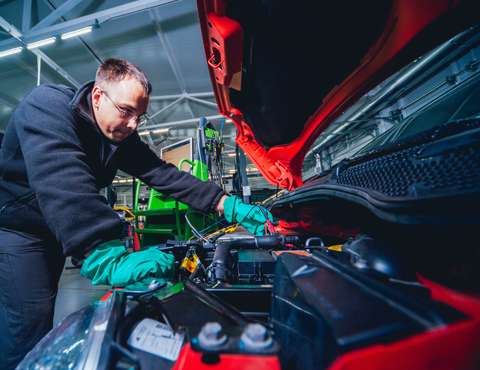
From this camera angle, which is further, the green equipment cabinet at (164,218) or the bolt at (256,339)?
the green equipment cabinet at (164,218)

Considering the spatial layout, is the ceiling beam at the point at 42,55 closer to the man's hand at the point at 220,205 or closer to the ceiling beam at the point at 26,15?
the ceiling beam at the point at 26,15

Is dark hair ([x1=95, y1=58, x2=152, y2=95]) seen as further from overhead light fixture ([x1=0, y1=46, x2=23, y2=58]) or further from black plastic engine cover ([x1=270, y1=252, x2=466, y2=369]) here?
overhead light fixture ([x1=0, y1=46, x2=23, y2=58])

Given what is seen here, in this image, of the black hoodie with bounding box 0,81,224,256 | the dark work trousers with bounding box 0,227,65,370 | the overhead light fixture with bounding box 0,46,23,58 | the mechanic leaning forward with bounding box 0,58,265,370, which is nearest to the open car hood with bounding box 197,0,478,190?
the mechanic leaning forward with bounding box 0,58,265,370

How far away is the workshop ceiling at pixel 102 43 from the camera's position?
3.60 meters

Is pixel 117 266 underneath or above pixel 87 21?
underneath

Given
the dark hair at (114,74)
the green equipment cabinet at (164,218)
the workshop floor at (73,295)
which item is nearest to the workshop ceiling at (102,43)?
the dark hair at (114,74)

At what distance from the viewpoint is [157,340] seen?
330 mm

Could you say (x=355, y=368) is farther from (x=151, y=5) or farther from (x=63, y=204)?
(x=151, y=5)

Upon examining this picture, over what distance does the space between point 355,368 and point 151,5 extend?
4.88 metres

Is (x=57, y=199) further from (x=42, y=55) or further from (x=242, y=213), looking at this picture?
(x=42, y=55)

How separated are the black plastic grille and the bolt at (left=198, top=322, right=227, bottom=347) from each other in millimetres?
465

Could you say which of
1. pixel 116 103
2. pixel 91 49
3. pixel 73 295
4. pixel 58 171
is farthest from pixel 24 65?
pixel 58 171

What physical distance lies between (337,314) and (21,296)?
135cm

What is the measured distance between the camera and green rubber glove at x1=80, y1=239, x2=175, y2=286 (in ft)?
2.45
